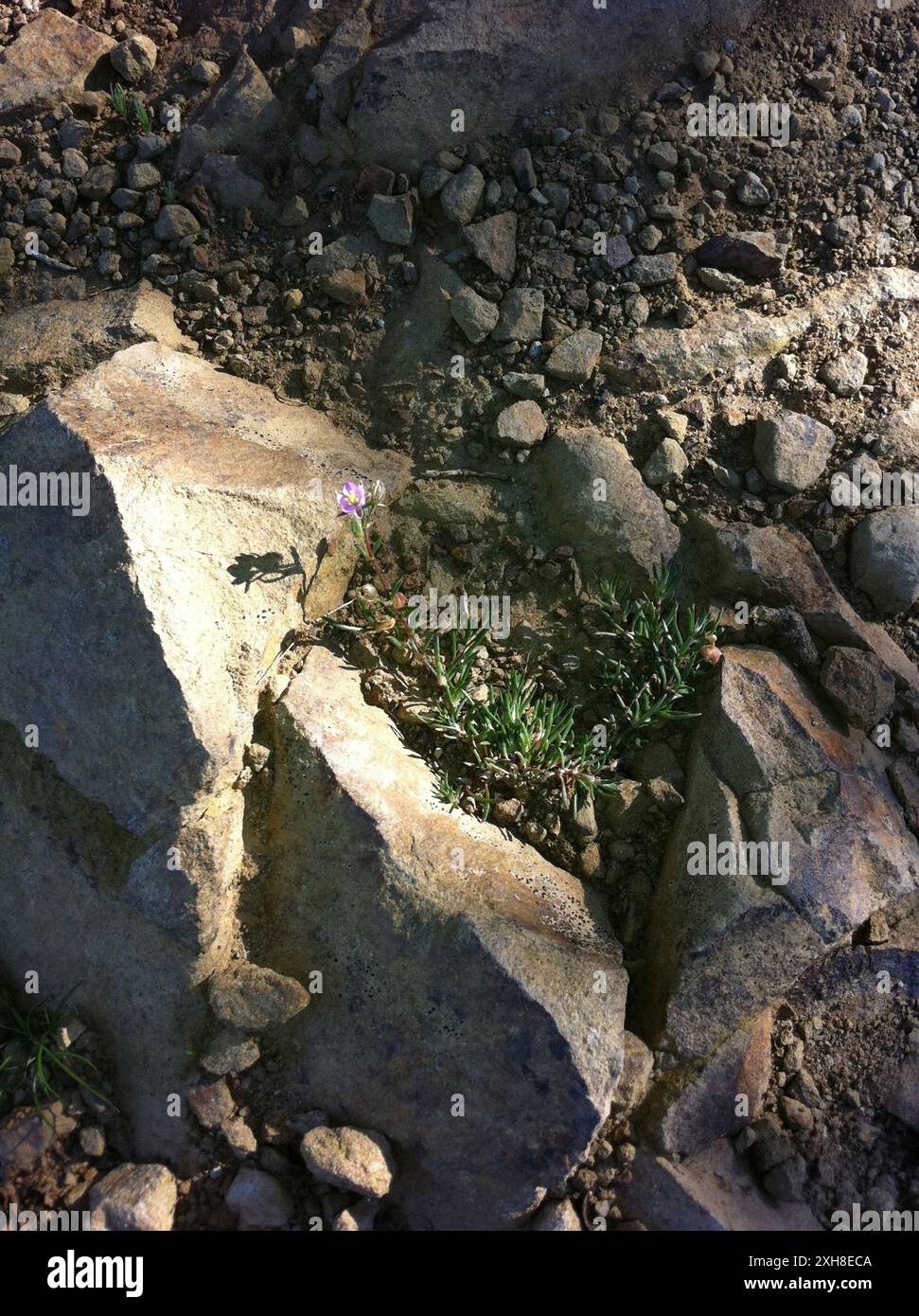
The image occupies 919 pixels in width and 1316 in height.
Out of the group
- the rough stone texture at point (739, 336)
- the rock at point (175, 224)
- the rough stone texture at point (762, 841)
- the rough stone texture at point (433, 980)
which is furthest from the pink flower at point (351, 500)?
the rock at point (175, 224)

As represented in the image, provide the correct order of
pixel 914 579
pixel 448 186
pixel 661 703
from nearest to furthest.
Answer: pixel 661 703 → pixel 914 579 → pixel 448 186

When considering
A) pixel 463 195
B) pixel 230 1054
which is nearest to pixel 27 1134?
pixel 230 1054

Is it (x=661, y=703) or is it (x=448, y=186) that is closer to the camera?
(x=661, y=703)

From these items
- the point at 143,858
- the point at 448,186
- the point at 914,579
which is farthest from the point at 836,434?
the point at 143,858

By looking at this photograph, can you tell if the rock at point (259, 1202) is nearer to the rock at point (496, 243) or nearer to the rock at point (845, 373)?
the rock at point (496, 243)

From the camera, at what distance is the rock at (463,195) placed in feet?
16.1

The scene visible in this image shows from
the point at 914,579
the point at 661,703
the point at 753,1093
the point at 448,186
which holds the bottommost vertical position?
the point at 753,1093

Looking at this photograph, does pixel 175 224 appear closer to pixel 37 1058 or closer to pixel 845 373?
pixel 845 373

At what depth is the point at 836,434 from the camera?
481 centimetres

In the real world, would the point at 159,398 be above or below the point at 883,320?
below

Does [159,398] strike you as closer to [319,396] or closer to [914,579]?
[319,396]

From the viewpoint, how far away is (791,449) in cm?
465

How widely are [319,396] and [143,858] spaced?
2375mm

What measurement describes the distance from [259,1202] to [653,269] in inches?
179
